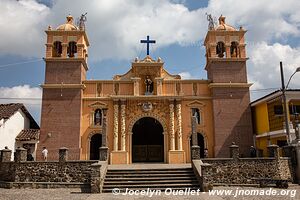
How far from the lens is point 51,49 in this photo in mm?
26781

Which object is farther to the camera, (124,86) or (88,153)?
(124,86)

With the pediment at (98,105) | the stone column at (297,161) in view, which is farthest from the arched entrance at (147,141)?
the stone column at (297,161)

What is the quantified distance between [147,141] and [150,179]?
32.9 feet

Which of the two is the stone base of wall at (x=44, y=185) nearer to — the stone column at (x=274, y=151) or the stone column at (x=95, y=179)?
the stone column at (x=95, y=179)

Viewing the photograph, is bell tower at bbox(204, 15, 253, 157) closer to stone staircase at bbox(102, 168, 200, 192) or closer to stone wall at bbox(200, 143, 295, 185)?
stone wall at bbox(200, 143, 295, 185)

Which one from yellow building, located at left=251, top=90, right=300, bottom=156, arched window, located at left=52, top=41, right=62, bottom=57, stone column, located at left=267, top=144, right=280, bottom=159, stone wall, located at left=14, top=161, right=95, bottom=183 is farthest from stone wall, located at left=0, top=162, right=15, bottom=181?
yellow building, located at left=251, top=90, right=300, bottom=156

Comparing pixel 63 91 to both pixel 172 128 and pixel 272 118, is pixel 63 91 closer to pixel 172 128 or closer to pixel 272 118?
pixel 172 128

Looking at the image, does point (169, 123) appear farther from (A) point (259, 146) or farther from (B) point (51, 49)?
(B) point (51, 49)

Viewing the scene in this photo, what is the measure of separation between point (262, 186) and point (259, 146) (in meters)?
9.42

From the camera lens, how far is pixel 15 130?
26.8m

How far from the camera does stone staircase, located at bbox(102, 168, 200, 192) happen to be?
16047 millimetres

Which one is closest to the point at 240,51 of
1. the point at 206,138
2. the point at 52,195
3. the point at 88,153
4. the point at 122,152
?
the point at 206,138

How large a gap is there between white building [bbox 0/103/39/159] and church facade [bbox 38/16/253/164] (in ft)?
7.23

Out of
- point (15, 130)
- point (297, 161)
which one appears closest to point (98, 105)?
point (15, 130)
